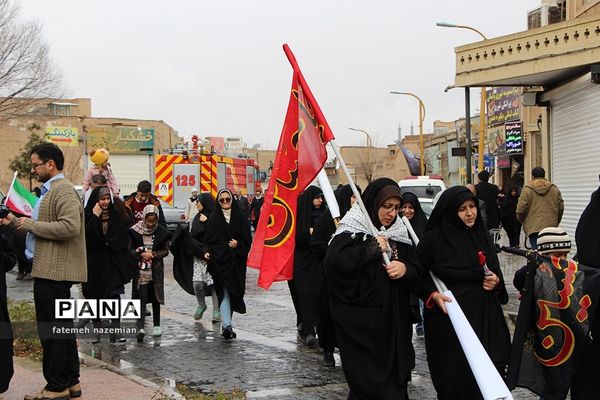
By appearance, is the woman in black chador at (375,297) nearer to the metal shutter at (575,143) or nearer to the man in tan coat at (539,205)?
the man in tan coat at (539,205)

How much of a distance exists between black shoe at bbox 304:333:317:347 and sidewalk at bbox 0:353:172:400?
233cm

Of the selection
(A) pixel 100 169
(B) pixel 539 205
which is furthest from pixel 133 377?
(B) pixel 539 205

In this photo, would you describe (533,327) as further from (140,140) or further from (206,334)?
(140,140)

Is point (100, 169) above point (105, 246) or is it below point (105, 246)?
above

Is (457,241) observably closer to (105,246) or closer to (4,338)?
(4,338)

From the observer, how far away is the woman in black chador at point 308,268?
31.1 feet

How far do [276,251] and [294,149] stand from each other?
0.98m

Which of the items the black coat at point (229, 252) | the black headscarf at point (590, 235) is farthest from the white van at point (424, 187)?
the black headscarf at point (590, 235)

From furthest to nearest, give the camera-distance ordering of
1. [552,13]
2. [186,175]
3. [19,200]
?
[552,13] < [186,175] < [19,200]

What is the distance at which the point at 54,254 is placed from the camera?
245 inches

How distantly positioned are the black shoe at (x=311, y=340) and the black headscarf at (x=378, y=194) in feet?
13.2

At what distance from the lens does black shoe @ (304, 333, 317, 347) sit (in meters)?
9.36

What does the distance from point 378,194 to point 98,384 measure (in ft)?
10.3

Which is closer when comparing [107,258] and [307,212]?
[107,258]
